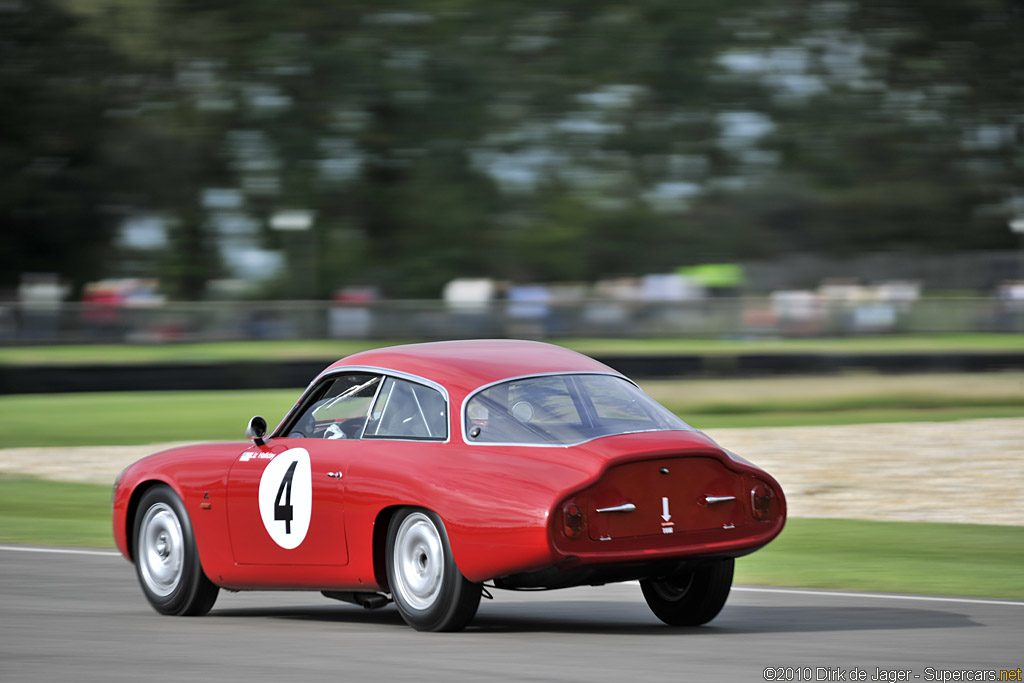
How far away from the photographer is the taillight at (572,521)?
665 centimetres

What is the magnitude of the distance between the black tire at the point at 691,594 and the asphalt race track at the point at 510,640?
0.36 ft

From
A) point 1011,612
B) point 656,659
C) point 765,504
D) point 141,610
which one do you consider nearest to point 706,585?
point 765,504

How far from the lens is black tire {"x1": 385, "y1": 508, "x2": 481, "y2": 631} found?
7.00 m

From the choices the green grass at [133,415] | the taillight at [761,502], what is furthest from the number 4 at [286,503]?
the green grass at [133,415]

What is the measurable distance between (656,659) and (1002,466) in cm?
1228

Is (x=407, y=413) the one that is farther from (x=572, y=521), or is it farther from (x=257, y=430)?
(x=572, y=521)

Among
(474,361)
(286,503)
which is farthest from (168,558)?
(474,361)

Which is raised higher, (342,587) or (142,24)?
(142,24)

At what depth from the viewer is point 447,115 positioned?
54.8m

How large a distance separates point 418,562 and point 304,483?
0.85m

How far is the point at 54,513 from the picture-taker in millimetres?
14641

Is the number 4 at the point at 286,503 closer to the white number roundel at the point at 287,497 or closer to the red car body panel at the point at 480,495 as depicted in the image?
the white number roundel at the point at 287,497

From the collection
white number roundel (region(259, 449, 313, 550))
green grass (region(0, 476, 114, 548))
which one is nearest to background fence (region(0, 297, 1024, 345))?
green grass (region(0, 476, 114, 548))

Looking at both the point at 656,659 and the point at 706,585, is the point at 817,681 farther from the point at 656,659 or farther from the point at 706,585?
the point at 706,585
